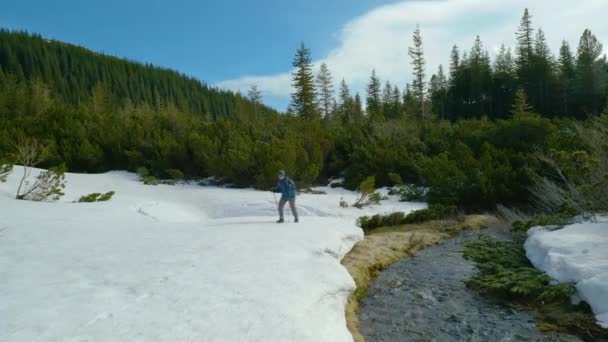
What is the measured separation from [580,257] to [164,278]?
658cm

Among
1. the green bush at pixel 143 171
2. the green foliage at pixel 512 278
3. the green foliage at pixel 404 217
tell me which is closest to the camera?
the green foliage at pixel 512 278

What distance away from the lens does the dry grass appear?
6.12 meters

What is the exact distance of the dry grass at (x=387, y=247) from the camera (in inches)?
241

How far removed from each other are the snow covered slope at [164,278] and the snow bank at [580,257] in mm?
3338

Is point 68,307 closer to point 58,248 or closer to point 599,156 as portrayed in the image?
point 58,248

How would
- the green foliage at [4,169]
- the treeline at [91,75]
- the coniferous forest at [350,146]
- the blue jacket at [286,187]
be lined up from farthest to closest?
the treeline at [91,75] → the coniferous forest at [350,146] → the green foliage at [4,169] → the blue jacket at [286,187]

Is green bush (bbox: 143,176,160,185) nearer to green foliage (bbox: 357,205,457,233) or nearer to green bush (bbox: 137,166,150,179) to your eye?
green bush (bbox: 137,166,150,179)

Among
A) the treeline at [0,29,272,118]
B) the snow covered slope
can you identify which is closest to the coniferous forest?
the snow covered slope

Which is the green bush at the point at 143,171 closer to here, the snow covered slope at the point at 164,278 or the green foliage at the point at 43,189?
the green foliage at the point at 43,189

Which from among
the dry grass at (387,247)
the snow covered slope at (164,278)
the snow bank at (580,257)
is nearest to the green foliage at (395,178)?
the dry grass at (387,247)

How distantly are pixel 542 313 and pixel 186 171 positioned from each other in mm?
15989

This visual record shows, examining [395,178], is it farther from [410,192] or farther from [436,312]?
[436,312]

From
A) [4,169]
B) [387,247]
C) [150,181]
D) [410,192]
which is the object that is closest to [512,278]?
[387,247]

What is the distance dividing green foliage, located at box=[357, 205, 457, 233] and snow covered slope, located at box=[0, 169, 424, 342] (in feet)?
7.86
